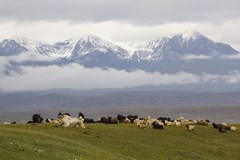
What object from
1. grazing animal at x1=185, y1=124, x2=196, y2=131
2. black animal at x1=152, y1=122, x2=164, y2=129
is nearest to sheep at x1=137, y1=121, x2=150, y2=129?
black animal at x1=152, y1=122, x2=164, y2=129

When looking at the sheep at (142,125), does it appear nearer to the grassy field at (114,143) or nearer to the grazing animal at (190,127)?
the grassy field at (114,143)

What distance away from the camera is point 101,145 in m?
48.9

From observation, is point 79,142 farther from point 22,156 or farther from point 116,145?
point 22,156

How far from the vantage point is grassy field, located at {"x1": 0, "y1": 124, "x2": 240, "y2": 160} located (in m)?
39.3

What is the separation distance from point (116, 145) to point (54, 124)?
8.85 meters

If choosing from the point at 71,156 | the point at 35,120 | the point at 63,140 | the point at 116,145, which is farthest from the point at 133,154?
the point at 35,120

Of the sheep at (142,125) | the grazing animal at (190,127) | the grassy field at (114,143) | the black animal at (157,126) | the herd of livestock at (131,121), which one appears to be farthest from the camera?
the grazing animal at (190,127)

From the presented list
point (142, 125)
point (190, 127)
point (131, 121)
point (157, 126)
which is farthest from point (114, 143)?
point (131, 121)

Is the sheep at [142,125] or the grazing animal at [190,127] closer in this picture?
the sheep at [142,125]

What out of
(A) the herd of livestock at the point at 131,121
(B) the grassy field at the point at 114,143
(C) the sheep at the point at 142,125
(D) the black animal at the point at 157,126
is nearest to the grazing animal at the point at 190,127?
(A) the herd of livestock at the point at 131,121

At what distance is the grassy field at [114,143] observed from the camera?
39.3m

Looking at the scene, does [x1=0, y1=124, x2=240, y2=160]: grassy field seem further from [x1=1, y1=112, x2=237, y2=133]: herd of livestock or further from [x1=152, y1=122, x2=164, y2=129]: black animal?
[x1=1, y1=112, x2=237, y2=133]: herd of livestock

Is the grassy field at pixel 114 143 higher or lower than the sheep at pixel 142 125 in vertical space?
lower

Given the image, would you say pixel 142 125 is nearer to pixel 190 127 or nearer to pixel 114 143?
pixel 190 127
